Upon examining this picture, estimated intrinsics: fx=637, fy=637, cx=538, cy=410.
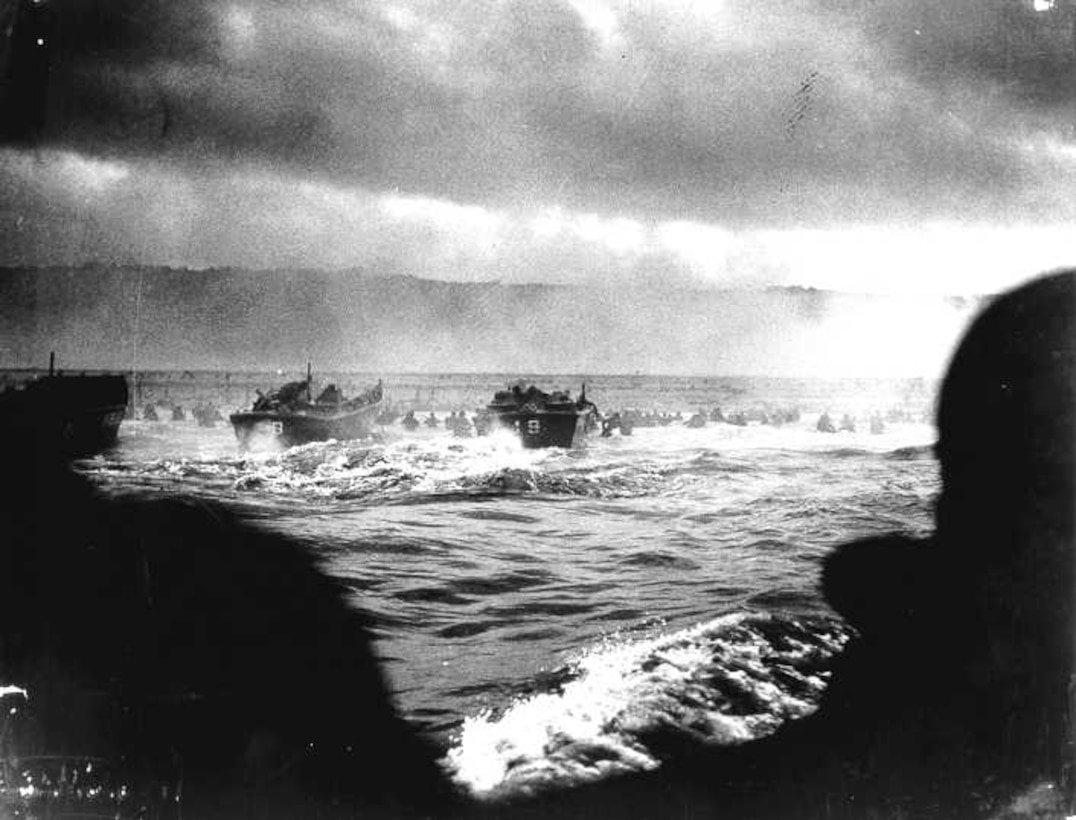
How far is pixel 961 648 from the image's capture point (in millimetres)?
3533

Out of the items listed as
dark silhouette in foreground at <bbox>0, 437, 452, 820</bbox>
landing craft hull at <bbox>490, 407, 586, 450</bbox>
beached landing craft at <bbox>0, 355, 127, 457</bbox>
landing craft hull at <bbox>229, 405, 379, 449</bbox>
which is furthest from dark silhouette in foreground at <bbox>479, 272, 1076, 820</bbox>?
landing craft hull at <bbox>490, 407, 586, 450</bbox>

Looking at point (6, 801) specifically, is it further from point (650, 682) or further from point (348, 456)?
point (348, 456)

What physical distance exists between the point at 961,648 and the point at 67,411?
7.05 metres

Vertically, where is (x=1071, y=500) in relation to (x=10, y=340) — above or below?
below

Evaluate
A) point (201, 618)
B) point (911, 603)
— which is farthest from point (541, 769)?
point (911, 603)

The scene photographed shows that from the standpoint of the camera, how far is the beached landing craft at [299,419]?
7453 mm

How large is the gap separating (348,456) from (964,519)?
609 cm

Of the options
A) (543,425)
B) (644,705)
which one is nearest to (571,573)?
(644,705)

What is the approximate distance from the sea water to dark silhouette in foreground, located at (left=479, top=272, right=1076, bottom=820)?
174 millimetres

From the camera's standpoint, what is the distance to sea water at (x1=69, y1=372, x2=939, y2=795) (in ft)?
9.14

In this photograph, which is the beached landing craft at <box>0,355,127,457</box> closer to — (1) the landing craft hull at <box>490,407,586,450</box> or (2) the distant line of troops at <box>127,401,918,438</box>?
(2) the distant line of troops at <box>127,401,918,438</box>

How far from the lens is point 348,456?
7504 millimetres

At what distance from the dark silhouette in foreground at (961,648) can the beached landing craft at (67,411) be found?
4.74 meters

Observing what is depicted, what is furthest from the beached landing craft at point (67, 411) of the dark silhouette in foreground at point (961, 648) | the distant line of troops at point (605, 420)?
the dark silhouette in foreground at point (961, 648)
